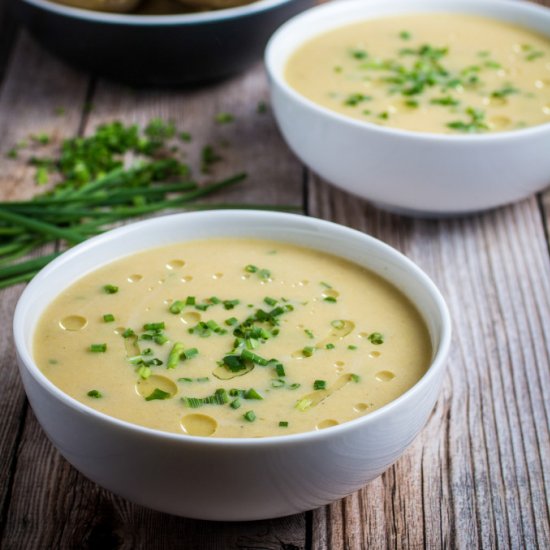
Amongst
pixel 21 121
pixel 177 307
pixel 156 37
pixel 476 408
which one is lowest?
pixel 21 121

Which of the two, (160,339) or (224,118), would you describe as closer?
(160,339)

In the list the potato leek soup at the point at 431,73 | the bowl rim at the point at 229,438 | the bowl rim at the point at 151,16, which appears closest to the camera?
the bowl rim at the point at 229,438

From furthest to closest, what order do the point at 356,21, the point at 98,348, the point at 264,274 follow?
1. the point at 356,21
2. the point at 264,274
3. the point at 98,348

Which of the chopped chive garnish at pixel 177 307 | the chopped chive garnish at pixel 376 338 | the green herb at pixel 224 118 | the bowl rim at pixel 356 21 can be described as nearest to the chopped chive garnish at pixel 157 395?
the chopped chive garnish at pixel 177 307

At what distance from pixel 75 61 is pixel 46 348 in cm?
137

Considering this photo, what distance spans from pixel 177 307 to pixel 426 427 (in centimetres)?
47

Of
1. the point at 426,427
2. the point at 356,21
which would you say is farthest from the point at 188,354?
the point at 356,21

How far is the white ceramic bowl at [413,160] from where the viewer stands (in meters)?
2.06

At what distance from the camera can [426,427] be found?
1714 millimetres

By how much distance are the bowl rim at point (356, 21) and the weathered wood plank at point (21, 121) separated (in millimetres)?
589

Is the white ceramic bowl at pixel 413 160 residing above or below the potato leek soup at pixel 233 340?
below

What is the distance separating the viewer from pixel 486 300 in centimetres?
204

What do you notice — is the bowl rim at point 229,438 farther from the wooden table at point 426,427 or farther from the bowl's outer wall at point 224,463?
the wooden table at point 426,427

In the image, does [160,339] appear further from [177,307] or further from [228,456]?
[228,456]
